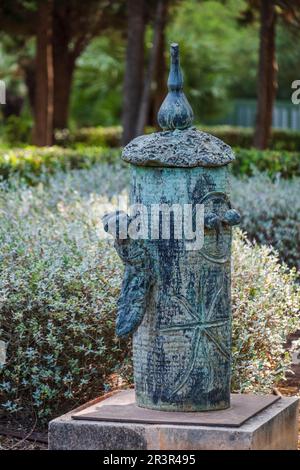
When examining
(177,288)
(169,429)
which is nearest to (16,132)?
(177,288)

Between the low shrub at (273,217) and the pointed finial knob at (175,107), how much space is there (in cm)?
433

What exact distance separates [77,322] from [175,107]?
1602 mm

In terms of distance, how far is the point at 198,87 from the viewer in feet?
113

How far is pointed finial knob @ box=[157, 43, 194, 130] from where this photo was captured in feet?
17.9

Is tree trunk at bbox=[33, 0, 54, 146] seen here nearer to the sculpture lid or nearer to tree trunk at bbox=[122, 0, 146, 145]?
tree trunk at bbox=[122, 0, 146, 145]

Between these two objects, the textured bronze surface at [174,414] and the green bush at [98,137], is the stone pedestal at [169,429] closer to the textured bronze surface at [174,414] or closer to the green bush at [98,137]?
the textured bronze surface at [174,414]

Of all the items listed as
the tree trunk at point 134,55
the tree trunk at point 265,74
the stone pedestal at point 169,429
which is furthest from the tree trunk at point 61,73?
the stone pedestal at point 169,429

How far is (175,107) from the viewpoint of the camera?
547 cm

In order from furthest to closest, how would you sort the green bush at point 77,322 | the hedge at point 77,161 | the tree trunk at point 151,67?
the tree trunk at point 151,67
the hedge at point 77,161
the green bush at point 77,322

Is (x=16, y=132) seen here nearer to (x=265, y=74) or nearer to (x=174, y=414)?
(x=265, y=74)

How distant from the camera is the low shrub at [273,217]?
10039mm

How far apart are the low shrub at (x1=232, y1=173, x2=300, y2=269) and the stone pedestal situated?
4568mm

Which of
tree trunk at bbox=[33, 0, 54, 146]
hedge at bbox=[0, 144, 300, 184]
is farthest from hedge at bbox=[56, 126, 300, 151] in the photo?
hedge at bbox=[0, 144, 300, 184]
